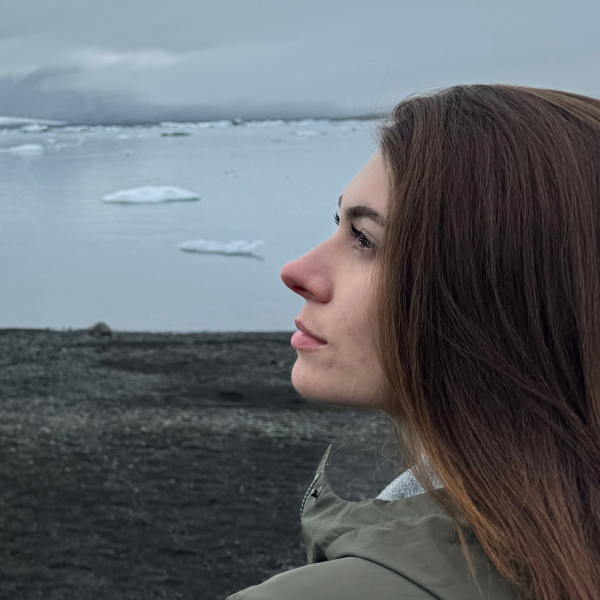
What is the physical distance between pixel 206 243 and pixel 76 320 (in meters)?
2.11

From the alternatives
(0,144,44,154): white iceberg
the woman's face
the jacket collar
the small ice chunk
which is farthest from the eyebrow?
the small ice chunk

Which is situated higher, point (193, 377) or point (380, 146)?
point (380, 146)

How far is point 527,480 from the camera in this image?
0.62m

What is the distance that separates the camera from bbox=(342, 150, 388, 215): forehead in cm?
74

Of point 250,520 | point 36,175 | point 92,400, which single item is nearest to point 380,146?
point 250,520

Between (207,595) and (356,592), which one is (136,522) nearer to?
(207,595)

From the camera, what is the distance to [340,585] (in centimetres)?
52

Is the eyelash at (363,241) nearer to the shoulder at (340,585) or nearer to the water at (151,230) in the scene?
the shoulder at (340,585)

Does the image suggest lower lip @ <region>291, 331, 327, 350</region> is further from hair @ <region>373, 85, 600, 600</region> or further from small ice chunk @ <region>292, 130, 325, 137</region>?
small ice chunk @ <region>292, 130, 325, 137</region>

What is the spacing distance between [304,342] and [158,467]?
8.90ft

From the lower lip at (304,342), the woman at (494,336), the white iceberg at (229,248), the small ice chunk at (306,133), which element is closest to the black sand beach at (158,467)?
the lower lip at (304,342)

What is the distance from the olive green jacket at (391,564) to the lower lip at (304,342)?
20 cm

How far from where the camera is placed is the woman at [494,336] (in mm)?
589

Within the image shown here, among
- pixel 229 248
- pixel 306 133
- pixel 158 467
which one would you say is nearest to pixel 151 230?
pixel 229 248
